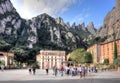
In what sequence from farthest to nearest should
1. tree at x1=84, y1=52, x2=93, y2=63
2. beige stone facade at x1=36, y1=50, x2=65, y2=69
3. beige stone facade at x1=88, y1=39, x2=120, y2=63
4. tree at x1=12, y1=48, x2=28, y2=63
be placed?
beige stone facade at x1=36, y1=50, x2=65, y2=69
tree at x1=12, y1=48, x2=28, y2=63
tree at x1=84, y1=52, x2=93, y2=63
beige stone facade at x1=88, y1=39, x2=120, y2=63

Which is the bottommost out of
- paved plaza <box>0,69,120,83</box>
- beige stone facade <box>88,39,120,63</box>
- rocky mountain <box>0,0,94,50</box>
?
paved plaza <box>0,69,120,83</box>

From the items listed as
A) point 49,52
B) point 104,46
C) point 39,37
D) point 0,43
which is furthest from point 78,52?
point 39,37

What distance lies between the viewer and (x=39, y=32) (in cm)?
16912

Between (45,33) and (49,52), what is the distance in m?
32.0

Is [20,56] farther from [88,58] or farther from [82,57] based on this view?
[88,58]

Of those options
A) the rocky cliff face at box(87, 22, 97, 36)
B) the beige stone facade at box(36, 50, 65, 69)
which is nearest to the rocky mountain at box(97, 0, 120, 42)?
the beige stone facade at box(36, 50, 65, 69)

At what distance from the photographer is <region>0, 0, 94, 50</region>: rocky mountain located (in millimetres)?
149750

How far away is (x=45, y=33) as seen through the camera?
16025 cm

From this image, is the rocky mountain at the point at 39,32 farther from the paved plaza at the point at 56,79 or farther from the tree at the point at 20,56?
the paved plaza at the point at 56,79

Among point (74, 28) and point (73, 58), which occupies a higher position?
point (74, 28)

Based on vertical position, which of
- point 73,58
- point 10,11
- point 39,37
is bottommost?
point 73,58

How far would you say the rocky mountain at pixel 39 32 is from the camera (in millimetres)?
149750

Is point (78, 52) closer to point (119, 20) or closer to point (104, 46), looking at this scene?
point (104, 46)

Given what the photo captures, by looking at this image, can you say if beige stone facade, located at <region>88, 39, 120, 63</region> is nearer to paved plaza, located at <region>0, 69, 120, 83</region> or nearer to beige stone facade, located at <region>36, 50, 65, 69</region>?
beige stone facade, located at <region>36, 50, 65, 69</region>
